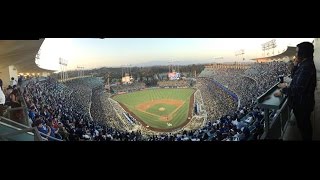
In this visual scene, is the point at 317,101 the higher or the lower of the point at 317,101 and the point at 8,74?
the lower

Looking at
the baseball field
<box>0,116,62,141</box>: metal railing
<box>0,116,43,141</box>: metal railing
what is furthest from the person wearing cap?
<box>0,116,43,141</box>: metal railing

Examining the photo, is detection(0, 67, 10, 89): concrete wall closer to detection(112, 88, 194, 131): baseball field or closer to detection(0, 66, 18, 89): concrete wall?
detection(0, 66, 18, 89): concrete wall

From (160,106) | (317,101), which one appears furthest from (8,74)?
(317,101)

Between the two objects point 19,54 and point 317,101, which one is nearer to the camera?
point 317,101

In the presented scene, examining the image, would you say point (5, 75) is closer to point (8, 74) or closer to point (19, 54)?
point (8, 74)
